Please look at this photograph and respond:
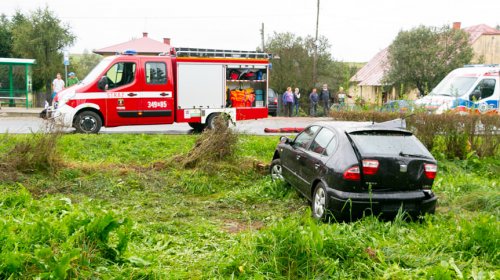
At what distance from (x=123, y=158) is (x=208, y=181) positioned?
2992 millimetres

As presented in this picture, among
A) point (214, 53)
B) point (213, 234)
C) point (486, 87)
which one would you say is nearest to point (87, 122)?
point (214, 53)

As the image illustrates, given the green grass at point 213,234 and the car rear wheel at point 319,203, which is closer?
the green grass at point 213,234

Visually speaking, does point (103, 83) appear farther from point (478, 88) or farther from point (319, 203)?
point (478, 88)

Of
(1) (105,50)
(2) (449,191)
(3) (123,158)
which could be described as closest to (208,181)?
(3) (123,158)

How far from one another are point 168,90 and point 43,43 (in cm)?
2128

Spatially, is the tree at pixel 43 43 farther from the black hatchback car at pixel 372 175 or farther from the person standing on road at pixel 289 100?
the black hatchback car at pixel 372 175

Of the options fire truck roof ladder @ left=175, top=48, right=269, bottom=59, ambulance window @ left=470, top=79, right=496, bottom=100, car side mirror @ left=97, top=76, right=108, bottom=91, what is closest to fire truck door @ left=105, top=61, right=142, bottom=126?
car side mirror @ left=97, top=76, right=108, bottom=91

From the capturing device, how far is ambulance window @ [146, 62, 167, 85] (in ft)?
49.4

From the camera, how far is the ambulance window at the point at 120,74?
48.2 ft

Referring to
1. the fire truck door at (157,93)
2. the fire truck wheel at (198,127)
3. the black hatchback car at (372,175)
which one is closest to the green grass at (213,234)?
the black hatchback car at (372,175)

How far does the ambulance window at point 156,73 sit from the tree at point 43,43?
65.5 ft

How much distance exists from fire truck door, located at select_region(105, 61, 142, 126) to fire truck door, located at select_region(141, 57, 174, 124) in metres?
0.26

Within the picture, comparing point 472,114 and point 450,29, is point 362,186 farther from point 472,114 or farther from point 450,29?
point 450,29

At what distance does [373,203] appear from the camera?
6.51 metres
